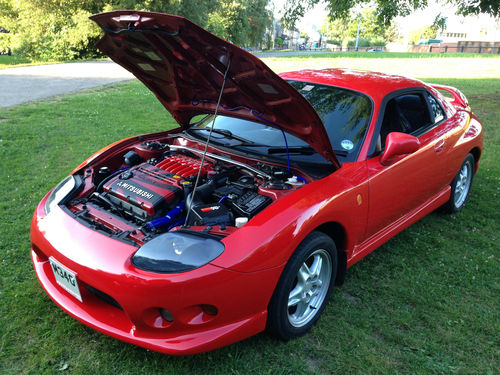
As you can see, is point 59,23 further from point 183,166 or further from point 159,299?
point 159,299

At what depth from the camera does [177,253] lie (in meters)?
2.05

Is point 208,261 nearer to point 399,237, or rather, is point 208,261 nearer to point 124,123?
point 399,237

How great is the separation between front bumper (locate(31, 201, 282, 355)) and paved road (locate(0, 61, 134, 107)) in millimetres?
8273

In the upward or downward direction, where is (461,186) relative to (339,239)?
downward

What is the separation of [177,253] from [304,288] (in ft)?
2.92

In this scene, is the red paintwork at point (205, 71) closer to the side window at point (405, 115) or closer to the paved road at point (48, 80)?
the side window at point (405, 115)

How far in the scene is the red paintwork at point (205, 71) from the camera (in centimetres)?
223

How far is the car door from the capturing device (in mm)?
2928

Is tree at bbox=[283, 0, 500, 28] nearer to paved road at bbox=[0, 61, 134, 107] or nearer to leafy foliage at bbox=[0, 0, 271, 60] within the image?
paved road at bbox=[0, 61, 134, 107]

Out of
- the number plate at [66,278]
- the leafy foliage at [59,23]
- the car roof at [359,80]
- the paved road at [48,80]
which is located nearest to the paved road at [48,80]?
the paved road at [48,80]

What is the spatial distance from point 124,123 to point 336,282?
6.34 metres

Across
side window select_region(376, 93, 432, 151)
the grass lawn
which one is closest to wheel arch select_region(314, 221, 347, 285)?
the grass lawn

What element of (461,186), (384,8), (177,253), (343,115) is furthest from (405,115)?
(384,8)

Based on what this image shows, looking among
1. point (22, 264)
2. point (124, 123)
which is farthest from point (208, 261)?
point (124, 123)
